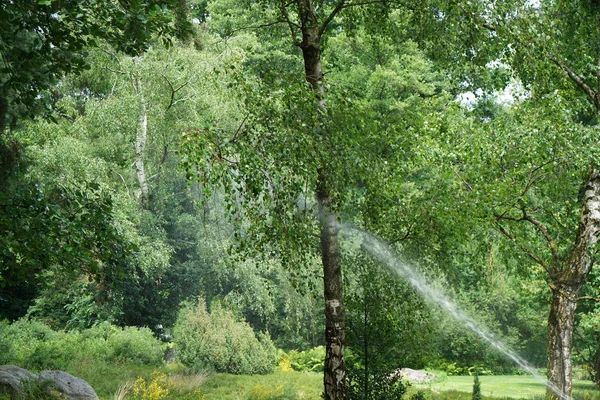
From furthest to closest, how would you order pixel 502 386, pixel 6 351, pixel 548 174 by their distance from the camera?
pixel 502 386
pixel 6 351
pixel 548 174

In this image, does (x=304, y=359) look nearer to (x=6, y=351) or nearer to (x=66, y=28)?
(x=6, y=351)

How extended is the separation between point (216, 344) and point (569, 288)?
955cm

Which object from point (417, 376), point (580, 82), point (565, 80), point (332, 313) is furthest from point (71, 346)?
point (580, 82)

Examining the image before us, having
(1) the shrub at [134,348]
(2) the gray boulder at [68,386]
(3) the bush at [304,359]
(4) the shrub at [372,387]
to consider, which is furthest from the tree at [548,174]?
(3) the bush at [304,359]

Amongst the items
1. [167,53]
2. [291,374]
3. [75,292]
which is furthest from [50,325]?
→ [167,53]

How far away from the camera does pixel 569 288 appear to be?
9.32 metres

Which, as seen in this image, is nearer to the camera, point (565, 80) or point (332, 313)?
point (332, 313)

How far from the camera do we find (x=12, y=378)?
9891mm

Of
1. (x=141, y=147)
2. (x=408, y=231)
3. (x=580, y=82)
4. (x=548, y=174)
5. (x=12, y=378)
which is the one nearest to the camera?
(x=408, y=231)

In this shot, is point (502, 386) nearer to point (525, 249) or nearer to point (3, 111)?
point (525, 249)

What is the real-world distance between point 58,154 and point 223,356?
6292 mm

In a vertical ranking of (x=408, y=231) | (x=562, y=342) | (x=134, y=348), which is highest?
(x=408, y=231)

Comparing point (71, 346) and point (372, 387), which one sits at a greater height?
point (71, 346)

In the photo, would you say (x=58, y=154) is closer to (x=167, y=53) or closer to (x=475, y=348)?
(x=167, y=53)
